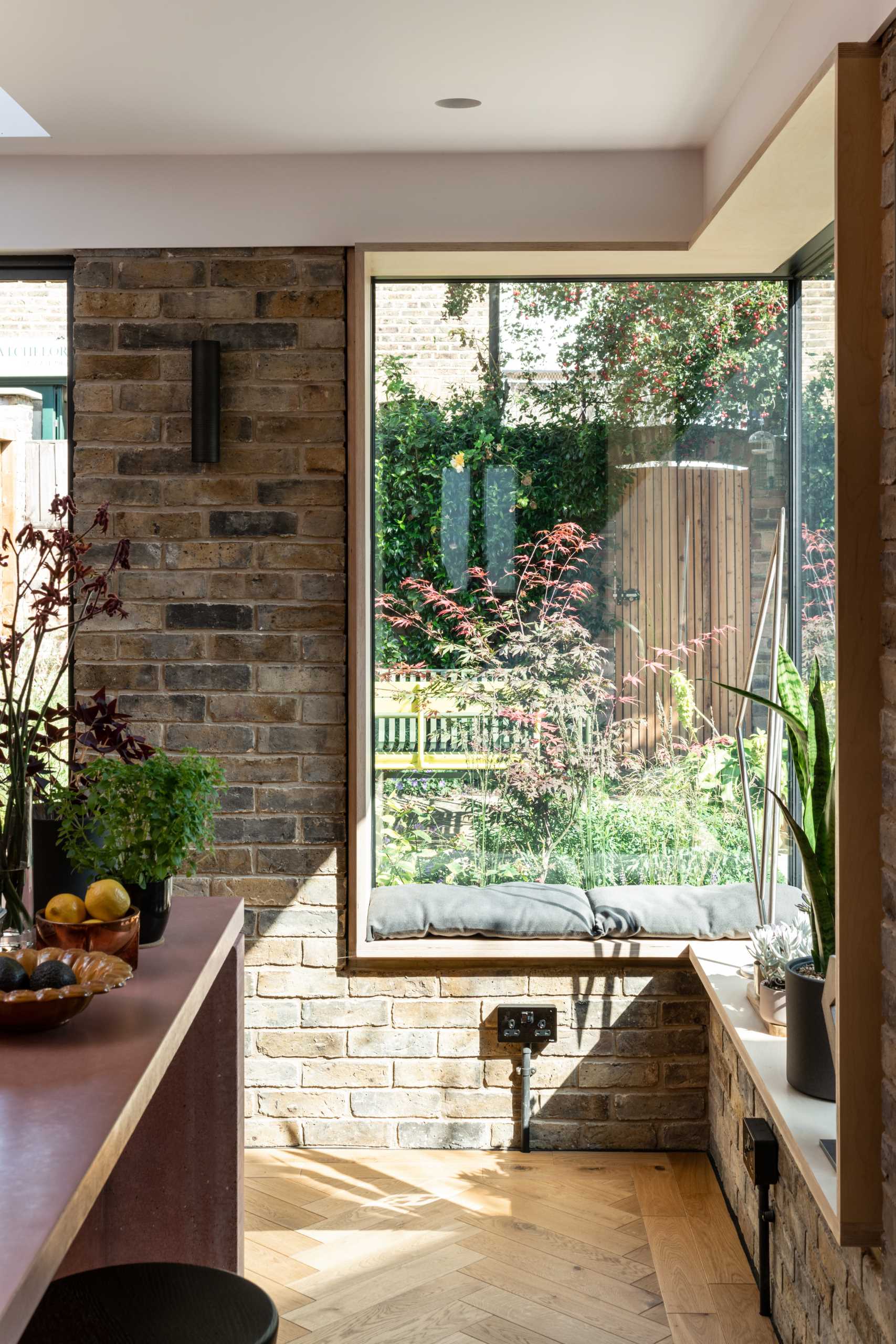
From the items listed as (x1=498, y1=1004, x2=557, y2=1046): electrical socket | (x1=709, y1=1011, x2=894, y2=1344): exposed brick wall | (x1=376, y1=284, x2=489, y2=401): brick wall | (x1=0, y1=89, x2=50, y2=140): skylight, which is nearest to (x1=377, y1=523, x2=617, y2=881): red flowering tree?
(x1=498, y1=1004, x2=557, y2=1046): electrical socket

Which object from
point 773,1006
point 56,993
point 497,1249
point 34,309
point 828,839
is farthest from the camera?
point 34,309

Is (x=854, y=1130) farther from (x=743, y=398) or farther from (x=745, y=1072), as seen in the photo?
(x=743, y=398)

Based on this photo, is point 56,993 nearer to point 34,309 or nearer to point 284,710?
point 284,710

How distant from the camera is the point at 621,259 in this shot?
Answer: 11.2 ft

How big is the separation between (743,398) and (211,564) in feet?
5.36

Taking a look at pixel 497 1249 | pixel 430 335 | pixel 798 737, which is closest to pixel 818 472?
pixel 798 737

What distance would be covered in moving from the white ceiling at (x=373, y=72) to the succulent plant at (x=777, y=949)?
1976 millimetres

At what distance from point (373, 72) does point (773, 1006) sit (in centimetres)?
232

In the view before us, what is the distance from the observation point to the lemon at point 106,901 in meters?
1.68

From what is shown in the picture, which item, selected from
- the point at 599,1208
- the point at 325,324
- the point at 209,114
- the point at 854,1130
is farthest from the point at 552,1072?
the point at 209,114

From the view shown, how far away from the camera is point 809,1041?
7.47 ft

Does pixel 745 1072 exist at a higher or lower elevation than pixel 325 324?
lower

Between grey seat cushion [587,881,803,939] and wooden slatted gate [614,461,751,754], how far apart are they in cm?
47

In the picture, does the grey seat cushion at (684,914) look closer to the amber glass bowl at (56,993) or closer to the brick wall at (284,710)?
the brick wall at (284,710)
